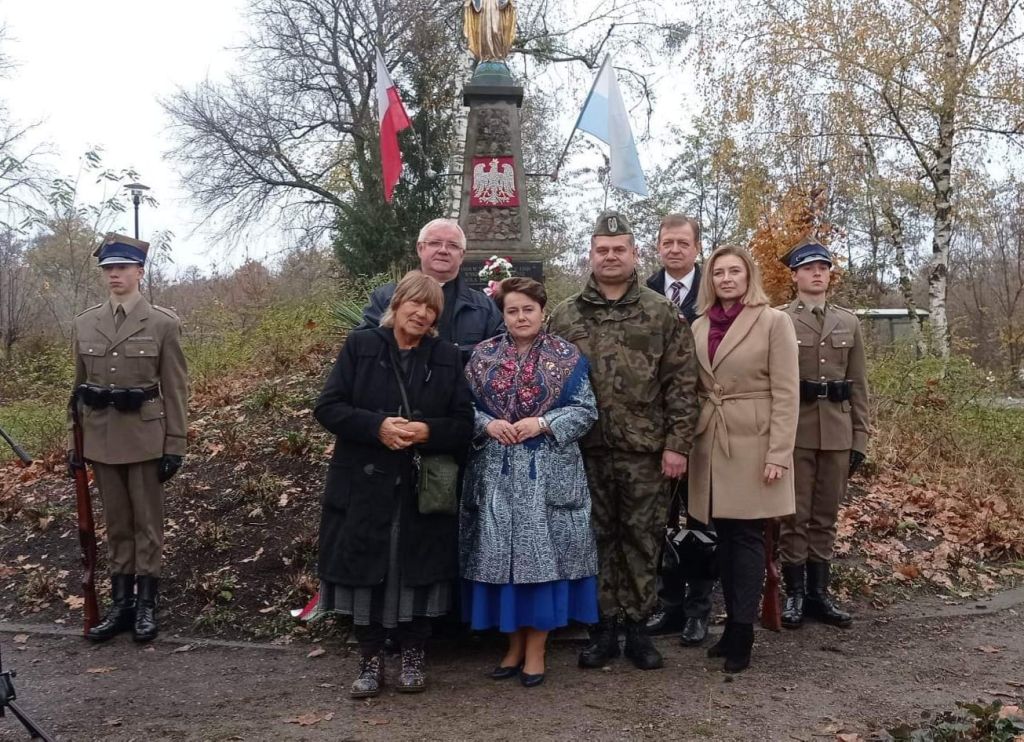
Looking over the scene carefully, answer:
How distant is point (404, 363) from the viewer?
11.1ft

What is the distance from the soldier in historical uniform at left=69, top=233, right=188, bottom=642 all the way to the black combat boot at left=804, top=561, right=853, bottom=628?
335 cm

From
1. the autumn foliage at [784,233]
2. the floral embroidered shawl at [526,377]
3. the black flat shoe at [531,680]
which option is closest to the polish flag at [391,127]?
the floral embroidered shawl at [526,377]

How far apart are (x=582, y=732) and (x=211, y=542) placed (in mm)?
3035

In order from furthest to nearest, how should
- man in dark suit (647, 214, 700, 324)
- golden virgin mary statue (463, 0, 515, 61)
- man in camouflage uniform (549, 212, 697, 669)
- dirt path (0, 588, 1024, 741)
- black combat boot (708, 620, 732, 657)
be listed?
golden virgin mary statue (463, 0, 515, 61)
man in dark suit (647, 214, 700, 324)
black combat boot (708, 620, 732, 657)
man in camouflage uniform (549, 212, 697, 669)
dirt path (0, 588, 1024, 741)

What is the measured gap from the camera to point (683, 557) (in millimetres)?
4023

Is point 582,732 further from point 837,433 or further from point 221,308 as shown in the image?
point 221,308

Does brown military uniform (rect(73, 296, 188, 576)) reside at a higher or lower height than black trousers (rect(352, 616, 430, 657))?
higher

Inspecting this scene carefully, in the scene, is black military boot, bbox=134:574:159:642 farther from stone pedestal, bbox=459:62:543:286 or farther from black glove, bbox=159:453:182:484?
stone pedestal, bbox=459:62:543:286

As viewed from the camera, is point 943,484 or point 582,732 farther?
point 943,484

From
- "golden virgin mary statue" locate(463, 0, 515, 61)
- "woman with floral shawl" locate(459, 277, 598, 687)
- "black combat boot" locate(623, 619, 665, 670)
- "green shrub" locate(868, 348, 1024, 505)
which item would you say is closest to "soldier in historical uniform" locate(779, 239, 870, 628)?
"black combat boot" locate(623, 619, 665, 670)

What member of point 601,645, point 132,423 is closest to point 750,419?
point 601,645

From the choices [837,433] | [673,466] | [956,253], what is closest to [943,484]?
[837,433]

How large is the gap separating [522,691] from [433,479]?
3.19 ft

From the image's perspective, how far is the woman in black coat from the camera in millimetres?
3248
